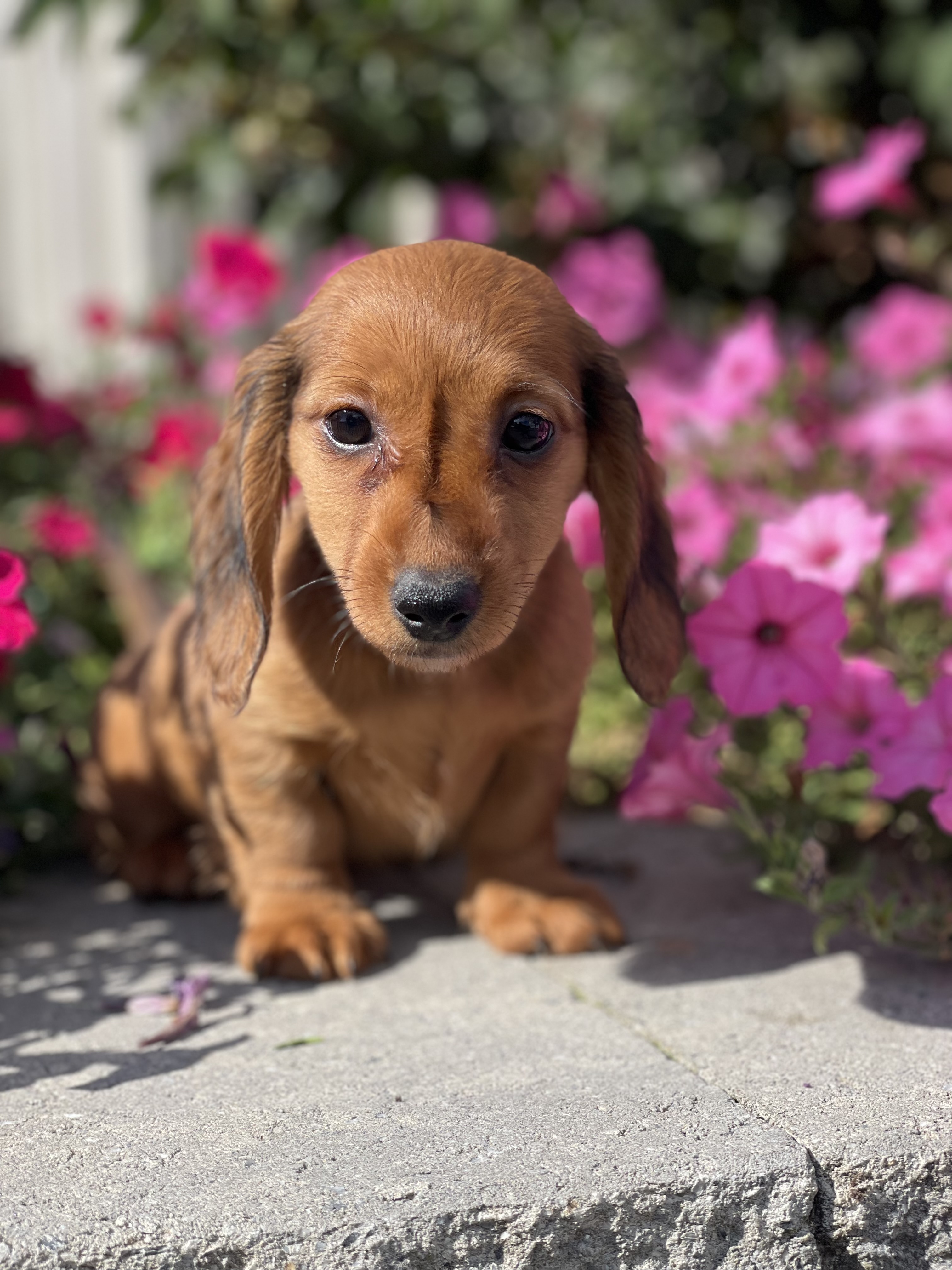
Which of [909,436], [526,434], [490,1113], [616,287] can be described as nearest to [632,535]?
[526,434]

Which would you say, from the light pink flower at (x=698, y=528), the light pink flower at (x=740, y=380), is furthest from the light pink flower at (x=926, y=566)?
the light pink flower at (x=740, y=380)

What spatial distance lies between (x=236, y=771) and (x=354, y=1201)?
101cm

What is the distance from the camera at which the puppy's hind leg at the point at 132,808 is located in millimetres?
2992

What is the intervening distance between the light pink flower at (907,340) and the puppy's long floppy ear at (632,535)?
6.97 ft

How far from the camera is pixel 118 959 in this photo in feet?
8.65

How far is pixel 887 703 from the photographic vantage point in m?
2.54

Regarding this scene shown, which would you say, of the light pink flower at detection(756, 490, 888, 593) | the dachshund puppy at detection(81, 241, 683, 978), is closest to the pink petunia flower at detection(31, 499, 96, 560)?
the dachshund puppy at detection(81, 241, 683, 978)

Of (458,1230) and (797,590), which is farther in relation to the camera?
(797,590)

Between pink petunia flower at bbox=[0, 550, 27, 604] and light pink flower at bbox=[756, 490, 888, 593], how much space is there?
142 cm

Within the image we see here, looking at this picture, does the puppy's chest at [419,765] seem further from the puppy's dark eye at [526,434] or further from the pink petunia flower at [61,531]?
the pink petunia flower at [61,531]

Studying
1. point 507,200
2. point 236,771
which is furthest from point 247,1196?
point 507,200

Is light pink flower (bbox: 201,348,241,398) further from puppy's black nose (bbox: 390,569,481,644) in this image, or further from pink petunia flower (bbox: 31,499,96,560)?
puppy's black nose (bbox: 390,569,481,644)

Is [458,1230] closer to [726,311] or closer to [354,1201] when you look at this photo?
[354,1201]

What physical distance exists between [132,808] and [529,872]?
957mm
